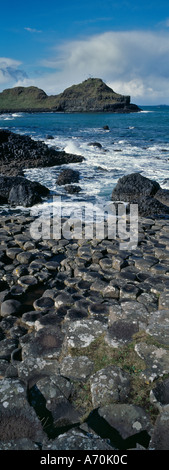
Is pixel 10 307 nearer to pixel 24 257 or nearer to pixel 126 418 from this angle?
pixel 24 257

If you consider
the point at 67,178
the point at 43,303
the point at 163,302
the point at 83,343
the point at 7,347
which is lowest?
the point at 7,347

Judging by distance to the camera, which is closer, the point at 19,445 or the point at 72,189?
the point at 19,445

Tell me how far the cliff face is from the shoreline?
114133 millimetres

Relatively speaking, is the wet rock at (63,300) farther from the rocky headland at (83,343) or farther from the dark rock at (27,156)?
the dark rock at (27,156)

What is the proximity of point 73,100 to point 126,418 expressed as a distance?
138m

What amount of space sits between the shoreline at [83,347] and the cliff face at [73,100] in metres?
114

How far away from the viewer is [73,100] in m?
129

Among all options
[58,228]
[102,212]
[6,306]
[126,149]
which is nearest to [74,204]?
[102,212]

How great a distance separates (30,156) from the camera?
67.8 ft

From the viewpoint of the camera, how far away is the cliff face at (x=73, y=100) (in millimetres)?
119688

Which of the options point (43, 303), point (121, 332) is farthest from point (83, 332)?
point (43, 303)

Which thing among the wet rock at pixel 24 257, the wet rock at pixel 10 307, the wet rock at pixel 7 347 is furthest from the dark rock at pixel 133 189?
the wet rock at pixel 7 347

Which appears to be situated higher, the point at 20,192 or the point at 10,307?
the point at 20,192
